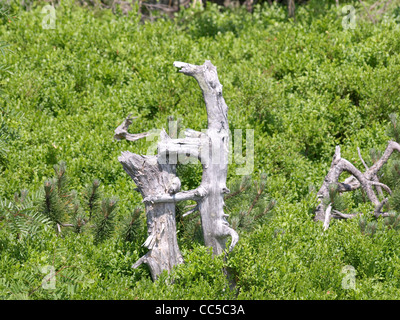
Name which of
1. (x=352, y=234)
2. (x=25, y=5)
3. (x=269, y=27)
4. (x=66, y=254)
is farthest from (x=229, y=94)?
(x=25, y=5)

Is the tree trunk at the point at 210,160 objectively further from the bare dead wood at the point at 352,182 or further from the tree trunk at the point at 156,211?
the bare dead wood at the point at 352,182

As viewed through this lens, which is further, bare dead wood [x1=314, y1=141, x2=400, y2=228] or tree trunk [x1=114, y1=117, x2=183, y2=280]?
bare dead wood [x1=314, y1=141, x2=400, y2=228]

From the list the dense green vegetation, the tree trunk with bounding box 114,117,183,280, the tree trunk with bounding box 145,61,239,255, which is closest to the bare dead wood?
the dense green vegetation

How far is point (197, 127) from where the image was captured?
7.83 m

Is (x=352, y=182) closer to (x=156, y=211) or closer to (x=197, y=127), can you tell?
(x=197, y=127)

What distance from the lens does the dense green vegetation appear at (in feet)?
16.5

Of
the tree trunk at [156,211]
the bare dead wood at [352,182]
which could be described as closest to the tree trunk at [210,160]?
the tree trunk at [156,211]

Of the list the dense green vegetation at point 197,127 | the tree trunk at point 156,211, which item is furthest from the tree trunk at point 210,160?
the dense green vegetation at point 197,127

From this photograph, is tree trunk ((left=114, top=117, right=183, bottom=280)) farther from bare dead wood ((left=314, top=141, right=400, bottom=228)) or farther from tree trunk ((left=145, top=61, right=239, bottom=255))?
bare dead wood ((left=314, top=141, right=400, bottom=228))

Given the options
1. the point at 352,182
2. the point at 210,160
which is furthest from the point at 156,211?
the point at 352,182

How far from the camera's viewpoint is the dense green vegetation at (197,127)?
502cm

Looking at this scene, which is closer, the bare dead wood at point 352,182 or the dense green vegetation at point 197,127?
the dense green vegetation at point 197,127

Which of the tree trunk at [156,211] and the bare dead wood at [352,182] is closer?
the tree trunk at [156,211]
